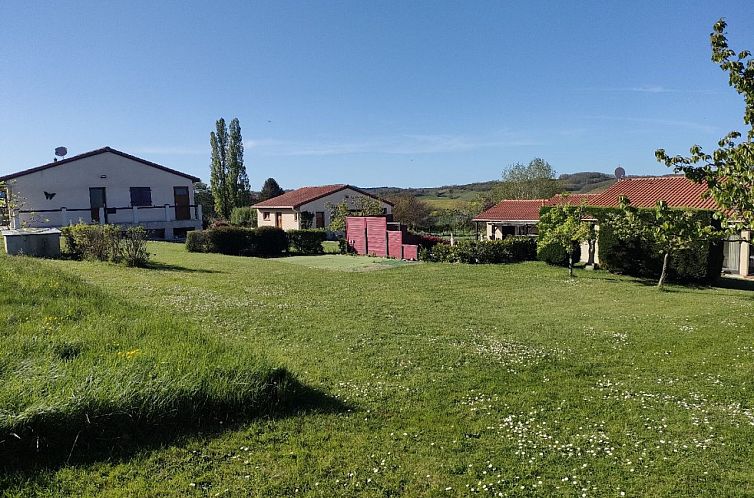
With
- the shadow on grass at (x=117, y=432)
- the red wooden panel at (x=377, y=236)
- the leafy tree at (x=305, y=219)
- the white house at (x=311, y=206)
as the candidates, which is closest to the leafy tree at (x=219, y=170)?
the white house at (x=311, y=206)

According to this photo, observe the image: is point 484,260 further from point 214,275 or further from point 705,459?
point 705,459

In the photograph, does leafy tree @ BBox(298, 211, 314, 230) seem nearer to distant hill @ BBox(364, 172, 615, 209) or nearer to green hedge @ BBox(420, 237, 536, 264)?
green hedge @ BBox(420, 237, 536, 264)

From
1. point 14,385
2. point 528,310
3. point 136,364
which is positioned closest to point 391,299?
point 528,310

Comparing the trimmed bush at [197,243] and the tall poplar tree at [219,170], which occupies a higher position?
the tall poplar tree at [219,170]

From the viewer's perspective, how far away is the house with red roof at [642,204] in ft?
76.8

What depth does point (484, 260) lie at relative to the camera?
85.1ft

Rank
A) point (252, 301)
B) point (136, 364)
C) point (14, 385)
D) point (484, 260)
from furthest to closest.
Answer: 1. point (484, 260)
2. point (252, 301)
3. point (136, 364)
4. point (14, 385)

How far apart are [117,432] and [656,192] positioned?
27.9m

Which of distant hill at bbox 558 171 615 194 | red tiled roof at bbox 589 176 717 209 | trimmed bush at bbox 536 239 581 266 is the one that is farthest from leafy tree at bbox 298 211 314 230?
distant hill at bbox 558 171 615 194

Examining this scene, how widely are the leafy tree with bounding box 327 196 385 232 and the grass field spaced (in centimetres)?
2820

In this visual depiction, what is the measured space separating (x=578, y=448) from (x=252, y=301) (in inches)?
376

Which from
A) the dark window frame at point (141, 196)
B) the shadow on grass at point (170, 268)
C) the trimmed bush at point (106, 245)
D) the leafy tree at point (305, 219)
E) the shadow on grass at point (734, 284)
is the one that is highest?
the dark window frame at point (141, 196)

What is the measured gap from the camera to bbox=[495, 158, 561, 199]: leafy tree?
6322cm

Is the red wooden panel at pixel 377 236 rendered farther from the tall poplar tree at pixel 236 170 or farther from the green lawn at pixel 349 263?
the tall poplar tree at pixel 236 170
